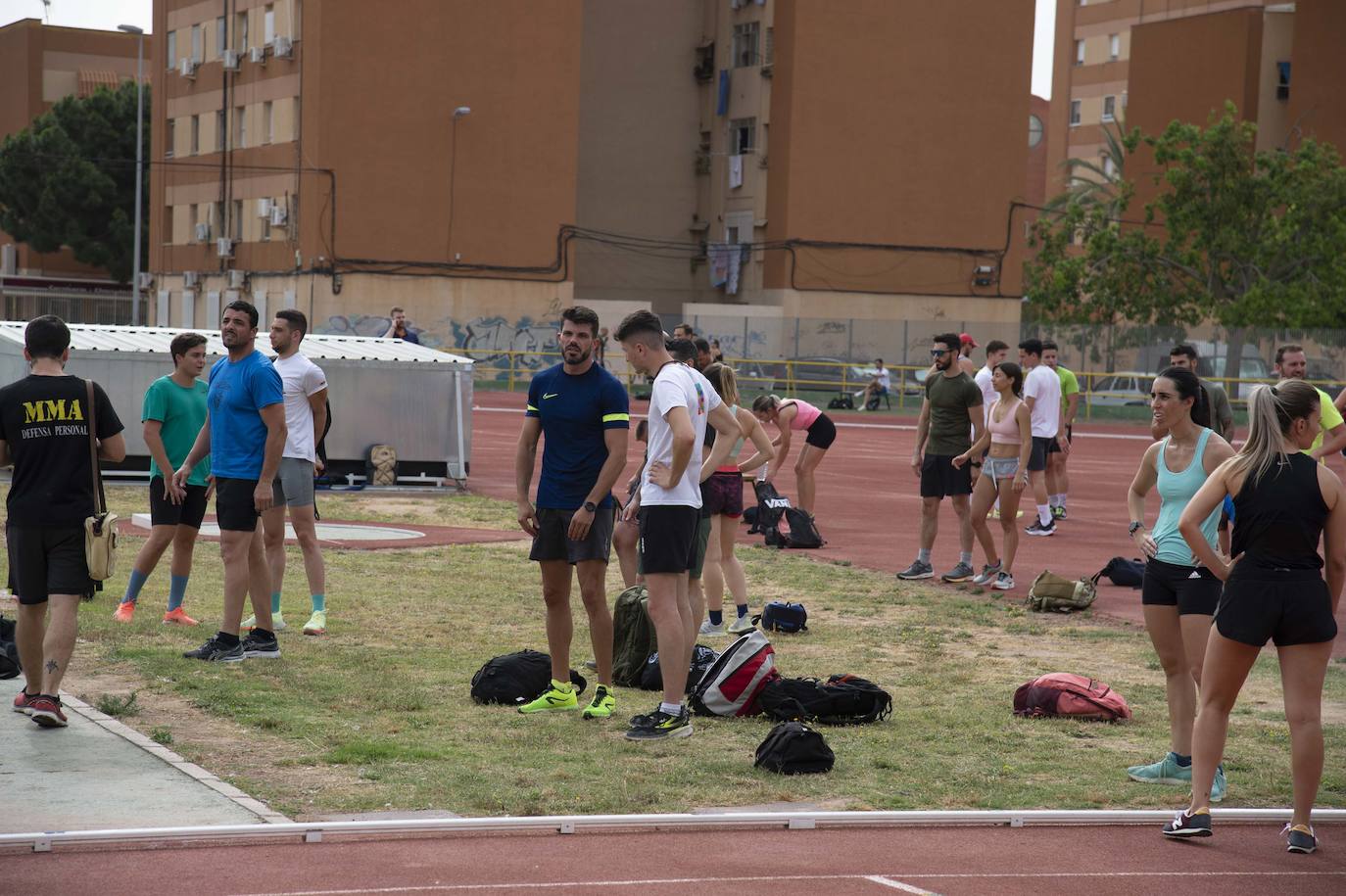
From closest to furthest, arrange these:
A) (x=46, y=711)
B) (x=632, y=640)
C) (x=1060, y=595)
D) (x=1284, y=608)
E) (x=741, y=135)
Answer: (x=1284, y=608) → (x=46, y=711) → (x=632, y=640) → (x=1060, y=595) → (x=741, y=135)

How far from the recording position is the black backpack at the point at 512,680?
9.21 m

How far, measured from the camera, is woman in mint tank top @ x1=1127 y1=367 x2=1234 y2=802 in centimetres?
765

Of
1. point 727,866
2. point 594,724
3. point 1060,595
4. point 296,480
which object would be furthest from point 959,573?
point 727,866

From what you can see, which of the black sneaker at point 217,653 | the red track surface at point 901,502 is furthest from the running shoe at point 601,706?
the red track surface at point 901,502

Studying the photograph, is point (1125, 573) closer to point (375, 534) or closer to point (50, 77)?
point (375, 534)

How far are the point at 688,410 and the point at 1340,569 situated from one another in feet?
10.1

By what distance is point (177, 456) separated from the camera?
11219 mm

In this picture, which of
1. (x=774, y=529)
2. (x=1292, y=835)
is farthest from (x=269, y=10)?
(x=1292, y=835)

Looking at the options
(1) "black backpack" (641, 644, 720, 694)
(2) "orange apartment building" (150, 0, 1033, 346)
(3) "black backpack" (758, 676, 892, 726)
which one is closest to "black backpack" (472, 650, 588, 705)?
(1) "black backpack" (641, 644, 720, 694)

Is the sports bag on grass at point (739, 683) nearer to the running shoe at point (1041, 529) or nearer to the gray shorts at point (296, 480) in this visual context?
the gray shorts at point (296, 480)

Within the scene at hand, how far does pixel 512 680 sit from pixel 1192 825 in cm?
384

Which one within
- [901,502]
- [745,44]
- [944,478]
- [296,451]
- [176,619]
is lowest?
[901,502]

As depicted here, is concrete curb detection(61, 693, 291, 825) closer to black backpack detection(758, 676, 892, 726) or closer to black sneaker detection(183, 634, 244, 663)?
black sneaker detection(183, 634, 244, 663)

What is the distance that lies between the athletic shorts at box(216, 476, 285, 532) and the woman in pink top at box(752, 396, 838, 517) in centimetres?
469
